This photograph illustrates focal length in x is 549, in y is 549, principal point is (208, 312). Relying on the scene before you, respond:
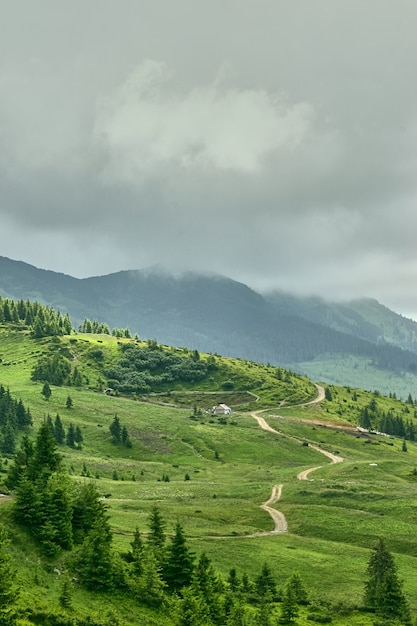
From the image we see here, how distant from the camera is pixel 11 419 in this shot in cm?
17050

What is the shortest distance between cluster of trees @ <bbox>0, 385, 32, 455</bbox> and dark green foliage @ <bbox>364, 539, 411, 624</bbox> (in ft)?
384

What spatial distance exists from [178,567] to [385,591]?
22.4 meters

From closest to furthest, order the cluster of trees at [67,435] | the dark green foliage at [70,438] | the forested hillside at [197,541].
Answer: the forested hillside at [197,541] < the cluster of trees at [67,435] < the dark green foliage at [70,438]

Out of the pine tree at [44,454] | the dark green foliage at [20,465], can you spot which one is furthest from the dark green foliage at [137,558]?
the dark green foliage at [20,465]

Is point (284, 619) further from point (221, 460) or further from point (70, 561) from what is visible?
point (221, 460)

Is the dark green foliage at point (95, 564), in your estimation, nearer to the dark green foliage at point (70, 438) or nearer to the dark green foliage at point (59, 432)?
the dark green foliage at point (59, 432)

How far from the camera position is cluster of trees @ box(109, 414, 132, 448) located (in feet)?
607

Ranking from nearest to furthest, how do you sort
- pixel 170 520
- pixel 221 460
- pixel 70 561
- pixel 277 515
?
1. pixel 70 561
2. pixel 170 520
3. pixel 277 515
4. pixel 221 460

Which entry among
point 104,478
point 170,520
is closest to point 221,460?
point 104,478

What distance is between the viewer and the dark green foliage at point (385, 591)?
57.0m

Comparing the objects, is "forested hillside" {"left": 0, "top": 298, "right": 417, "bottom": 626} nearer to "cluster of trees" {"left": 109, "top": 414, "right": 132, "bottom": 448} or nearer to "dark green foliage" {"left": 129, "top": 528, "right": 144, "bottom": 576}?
"dark green foliage" {"left": 129, "top": 528, "right": 144, "bottom": 576}

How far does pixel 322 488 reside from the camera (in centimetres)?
12350

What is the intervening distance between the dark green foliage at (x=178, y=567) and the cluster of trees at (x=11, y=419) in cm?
11084

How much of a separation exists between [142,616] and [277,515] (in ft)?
207
